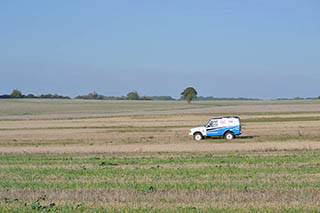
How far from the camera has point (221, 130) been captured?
40594 millimetres

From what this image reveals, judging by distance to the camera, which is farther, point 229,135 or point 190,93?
point 190,93

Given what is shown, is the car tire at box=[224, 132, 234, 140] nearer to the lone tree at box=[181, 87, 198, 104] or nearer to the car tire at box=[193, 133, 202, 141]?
the car tire at box=[193, 133, 202, 141]

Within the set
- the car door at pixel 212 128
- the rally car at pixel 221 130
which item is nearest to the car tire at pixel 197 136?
the rally car at pixel 221 130

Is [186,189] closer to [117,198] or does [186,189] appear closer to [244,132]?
[117,198]

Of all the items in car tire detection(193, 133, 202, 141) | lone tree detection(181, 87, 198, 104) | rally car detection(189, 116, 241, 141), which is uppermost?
lone tree detection(181, 87, 198, 104)

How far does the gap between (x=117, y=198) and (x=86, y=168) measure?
6.99m

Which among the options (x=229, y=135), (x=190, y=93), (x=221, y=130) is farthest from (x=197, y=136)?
(x=190, y=93)

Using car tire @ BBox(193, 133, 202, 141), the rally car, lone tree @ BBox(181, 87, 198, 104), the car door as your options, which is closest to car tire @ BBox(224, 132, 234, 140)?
the rally car

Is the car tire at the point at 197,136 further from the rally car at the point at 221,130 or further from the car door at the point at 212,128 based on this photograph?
the car door at the point at 212,128

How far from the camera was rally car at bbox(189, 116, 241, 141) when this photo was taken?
133 ft

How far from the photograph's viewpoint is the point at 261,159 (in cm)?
2280

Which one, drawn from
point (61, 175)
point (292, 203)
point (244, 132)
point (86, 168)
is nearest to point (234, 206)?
point (292, 203)

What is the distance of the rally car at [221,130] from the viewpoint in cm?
4047

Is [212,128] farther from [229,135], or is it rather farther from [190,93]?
[190,93]
